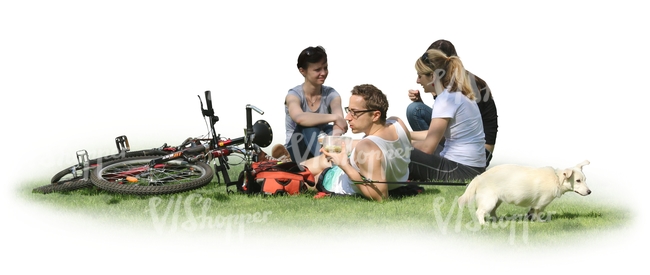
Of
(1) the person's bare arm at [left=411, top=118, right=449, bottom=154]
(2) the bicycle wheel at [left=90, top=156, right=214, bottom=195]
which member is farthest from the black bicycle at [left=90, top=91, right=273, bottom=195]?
(1) the person's bare arm at [left=411, top=118, right=449, bottom=154]

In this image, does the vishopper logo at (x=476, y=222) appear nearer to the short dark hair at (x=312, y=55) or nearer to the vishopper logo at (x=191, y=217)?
the vishopper logo at (x=191, y=217)

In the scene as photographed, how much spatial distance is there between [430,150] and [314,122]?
1740mm

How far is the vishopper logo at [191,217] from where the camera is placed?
8273mm

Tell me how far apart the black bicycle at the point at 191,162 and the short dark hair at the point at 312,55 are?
1216mm

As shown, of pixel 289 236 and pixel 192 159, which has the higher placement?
pixel 192 159

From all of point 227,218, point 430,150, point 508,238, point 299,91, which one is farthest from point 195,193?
point 508,238

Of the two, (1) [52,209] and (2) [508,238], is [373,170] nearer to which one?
(2) [508,238]

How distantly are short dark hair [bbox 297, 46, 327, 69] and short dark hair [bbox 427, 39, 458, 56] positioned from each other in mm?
1477

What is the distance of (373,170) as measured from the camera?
8.66m

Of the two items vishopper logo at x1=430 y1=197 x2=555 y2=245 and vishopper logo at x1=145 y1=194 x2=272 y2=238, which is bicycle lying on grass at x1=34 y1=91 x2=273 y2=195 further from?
vishopper logo at x1=430 y1=197 x2=555 y2=245

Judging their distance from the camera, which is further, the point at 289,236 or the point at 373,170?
the point at 373,170

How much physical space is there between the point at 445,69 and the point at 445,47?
87 centimetres

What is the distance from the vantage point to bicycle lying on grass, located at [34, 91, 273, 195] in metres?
9.69

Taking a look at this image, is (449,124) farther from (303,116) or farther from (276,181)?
(276,181)
